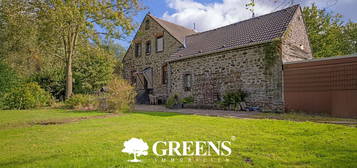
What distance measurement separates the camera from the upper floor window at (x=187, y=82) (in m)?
13.8

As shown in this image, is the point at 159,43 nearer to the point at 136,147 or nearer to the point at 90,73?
the point at 90,73

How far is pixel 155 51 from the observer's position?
17625 mm

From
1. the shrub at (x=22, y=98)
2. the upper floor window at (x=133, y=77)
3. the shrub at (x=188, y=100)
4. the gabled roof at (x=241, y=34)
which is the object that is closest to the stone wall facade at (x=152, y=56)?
the upper floor window at (x=133, y=77)

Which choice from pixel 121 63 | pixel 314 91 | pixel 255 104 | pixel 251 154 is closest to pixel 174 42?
pixel 121 63

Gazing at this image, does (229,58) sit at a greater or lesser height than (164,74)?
greater

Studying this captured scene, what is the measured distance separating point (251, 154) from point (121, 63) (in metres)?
19.1

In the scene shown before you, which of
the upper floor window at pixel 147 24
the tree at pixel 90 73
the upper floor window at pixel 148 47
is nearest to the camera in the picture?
the tree at pixel 90 73

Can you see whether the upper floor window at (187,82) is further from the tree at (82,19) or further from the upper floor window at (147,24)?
the upper floor window at (147,24)

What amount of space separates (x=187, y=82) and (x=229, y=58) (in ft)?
12.2

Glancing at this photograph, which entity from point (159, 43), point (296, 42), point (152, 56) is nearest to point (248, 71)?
point (296, 42)

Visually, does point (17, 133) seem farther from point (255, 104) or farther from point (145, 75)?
point (145, 75)

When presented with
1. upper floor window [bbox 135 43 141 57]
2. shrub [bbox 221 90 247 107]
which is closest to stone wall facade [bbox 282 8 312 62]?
shrub [bbox 221 90 247 107]

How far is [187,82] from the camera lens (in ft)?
46.1

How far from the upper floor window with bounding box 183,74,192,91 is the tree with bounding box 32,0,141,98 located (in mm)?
5713
